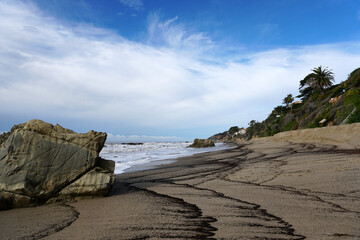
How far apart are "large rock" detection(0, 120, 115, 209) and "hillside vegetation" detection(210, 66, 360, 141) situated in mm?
22809

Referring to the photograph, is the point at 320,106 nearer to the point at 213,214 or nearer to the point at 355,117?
the point at 355,117

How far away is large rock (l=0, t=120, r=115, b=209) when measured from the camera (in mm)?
5402

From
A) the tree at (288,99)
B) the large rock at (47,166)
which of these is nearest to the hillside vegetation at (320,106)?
the tree at (288,99)

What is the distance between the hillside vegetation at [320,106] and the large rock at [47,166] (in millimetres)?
22809

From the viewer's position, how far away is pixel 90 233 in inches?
134

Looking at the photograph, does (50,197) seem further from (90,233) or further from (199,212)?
(199,212)

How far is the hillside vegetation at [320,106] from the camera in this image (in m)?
23.9

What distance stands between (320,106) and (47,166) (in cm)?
4330

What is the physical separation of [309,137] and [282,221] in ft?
74.4

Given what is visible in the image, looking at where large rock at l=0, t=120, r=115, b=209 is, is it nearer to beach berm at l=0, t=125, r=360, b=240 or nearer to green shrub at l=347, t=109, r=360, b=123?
beach berm at l=0, t=125, r=360, b=240

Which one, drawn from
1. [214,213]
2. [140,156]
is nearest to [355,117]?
[140,156]

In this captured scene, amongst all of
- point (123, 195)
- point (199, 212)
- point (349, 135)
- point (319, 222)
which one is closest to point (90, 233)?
point (199, 212)

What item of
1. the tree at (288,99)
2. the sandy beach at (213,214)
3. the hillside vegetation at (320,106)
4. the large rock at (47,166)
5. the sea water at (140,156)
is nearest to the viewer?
the sandy beach at (213,214)

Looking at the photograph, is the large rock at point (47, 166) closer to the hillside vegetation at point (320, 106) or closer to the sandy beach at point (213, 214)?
the sandy beach at point (213, 214)
